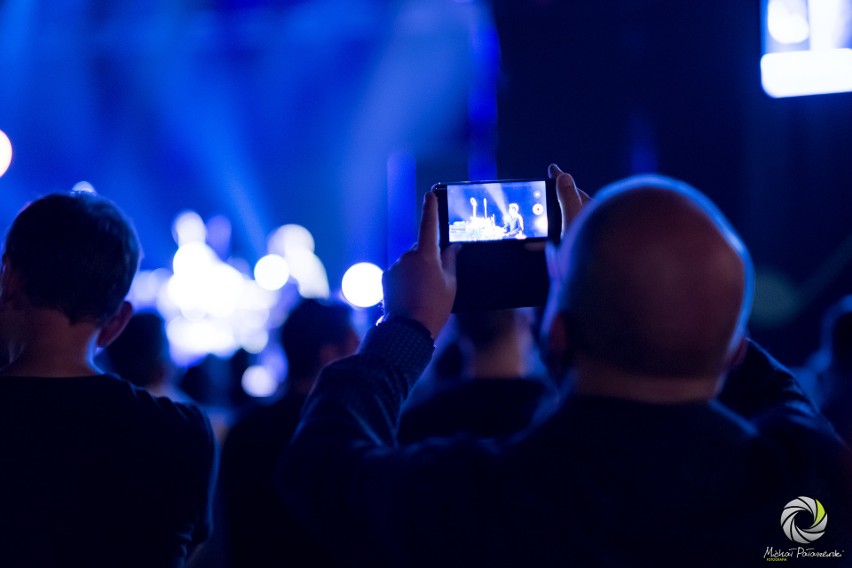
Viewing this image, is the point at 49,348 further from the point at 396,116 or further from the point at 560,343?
the point at 396,116

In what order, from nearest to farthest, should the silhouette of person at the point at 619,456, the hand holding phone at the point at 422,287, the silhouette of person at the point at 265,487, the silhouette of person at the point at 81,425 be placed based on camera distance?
the silhouette of person at the point at 619,456, the hand holding phone at the point at 422,287, the silhouette of person at the point at 81,425, the silhouette of person at the point at 265,487

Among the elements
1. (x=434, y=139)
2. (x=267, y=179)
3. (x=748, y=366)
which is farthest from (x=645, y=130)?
(x=267, y=179)

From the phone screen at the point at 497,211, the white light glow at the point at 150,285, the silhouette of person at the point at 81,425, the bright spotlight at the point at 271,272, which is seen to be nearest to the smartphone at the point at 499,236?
the phone screen at the point at 497,211

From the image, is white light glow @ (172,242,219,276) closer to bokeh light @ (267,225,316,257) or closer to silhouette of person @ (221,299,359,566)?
bokeh light @ (267,225,316,257)

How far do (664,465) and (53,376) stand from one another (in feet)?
3.38

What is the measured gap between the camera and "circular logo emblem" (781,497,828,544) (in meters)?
0.92

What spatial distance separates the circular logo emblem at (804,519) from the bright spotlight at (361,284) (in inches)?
412

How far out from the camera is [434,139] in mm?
11398

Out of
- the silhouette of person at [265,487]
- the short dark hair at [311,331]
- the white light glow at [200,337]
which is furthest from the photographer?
the white light glow at [200,337]

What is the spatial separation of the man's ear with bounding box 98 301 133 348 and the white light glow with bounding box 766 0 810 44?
439 centimetres

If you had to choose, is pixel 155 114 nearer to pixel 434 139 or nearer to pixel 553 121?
pixel 434 139

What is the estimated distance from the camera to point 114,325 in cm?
154

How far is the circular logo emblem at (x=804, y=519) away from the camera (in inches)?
36.2

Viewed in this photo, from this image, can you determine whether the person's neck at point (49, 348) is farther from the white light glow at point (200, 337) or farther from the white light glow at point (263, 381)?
the white light glow at point (200, 337)
